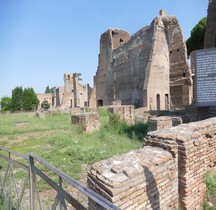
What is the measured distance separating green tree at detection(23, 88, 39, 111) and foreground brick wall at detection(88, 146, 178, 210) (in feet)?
159

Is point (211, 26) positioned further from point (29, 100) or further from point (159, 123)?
point (29, 100)

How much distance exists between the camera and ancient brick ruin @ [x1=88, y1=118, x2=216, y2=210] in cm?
220

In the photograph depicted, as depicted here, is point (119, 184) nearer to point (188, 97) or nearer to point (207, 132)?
point (207, 132)

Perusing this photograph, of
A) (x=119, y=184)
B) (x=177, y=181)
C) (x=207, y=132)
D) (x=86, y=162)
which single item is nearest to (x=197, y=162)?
(x=177, y=181)

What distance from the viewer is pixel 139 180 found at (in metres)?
2.31

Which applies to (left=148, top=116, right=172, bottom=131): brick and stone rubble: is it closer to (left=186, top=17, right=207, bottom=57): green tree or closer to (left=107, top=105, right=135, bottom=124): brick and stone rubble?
(left=107, top=105, right=135, bottom=124): brick and stone rubble

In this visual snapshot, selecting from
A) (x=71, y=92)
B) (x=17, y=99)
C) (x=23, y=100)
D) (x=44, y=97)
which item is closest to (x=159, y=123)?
(x=71, y=92)

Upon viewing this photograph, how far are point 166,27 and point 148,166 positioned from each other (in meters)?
20.4

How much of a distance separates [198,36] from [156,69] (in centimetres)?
1331

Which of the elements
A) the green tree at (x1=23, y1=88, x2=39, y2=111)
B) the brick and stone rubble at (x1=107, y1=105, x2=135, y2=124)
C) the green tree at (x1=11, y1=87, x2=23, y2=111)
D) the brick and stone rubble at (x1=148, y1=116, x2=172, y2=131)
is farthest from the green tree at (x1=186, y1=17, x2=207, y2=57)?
the green tree at (x1=11, y1=87, x2=23, y2=111)

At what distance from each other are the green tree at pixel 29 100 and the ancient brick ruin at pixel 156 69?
31172 millimetres

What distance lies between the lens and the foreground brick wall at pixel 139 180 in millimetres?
2123

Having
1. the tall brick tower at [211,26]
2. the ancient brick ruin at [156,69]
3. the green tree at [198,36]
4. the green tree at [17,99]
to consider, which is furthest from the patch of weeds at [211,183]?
the green tree at [17,99]

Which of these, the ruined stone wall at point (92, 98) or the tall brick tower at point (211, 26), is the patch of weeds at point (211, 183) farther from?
the ruined stone wall at point (92, 98)
